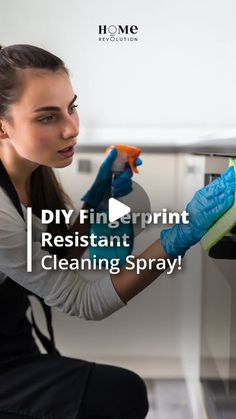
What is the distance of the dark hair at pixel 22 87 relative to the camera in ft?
2.19

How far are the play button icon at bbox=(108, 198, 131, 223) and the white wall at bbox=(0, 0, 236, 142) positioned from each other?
87 mm

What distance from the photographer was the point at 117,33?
2.38 feet

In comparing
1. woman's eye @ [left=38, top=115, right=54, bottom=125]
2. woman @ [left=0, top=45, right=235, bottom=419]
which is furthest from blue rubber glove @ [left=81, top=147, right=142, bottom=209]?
woman's eye @ [left=38, top=115, right=54, bottom=125]

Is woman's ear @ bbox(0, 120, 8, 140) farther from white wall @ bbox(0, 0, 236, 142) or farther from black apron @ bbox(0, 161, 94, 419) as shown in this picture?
black apron @ bbox(0, 161, 94, 419)

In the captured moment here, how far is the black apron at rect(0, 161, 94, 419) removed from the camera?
78cm

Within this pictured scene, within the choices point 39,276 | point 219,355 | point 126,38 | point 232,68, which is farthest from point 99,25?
point 219,355

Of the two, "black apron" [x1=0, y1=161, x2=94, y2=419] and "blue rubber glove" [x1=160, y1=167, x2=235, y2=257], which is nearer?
"blue rubber glove" [x1=160, y1=167, x2=235, y2=257]

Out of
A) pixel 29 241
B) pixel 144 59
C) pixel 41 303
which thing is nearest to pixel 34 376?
pixel 41 303

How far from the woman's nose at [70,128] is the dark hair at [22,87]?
0.19 ft

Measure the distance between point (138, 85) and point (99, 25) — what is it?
9 centimetres

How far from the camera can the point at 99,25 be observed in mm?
725

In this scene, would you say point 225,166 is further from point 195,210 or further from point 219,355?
point 219,355

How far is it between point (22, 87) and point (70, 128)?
0.27 feet

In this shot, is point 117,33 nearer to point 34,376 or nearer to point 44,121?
point 44,121
